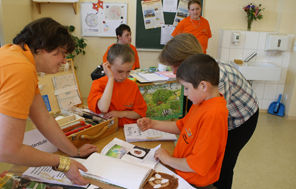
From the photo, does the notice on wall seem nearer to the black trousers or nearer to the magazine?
the black trousers

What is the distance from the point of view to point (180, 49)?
126 cm

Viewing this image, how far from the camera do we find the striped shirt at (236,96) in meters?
1.26

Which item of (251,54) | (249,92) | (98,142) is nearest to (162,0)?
(251,54)

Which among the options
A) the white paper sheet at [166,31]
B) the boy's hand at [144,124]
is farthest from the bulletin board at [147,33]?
the boy's hand at [144,124]

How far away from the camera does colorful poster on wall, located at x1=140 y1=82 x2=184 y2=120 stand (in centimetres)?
290

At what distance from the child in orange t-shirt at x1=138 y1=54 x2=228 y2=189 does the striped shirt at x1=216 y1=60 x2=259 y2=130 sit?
28 centimetres

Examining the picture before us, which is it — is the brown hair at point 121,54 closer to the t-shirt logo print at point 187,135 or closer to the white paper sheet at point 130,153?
the white paper sheet at point 130,153

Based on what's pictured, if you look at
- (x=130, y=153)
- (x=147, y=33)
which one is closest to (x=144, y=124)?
(x=130, y=153)

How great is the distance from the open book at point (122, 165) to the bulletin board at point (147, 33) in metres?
3.32

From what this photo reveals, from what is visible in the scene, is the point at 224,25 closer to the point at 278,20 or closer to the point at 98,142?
the point at 278,20

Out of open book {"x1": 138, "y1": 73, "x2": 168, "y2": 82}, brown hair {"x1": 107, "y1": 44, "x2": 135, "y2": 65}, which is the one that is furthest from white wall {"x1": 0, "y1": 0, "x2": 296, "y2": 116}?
brown hair {"x1": 107, "y1": 44, "x2": 135, "y2": 65}

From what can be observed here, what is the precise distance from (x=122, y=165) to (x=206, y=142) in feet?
1.19

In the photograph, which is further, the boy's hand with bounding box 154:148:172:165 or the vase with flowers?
the vase with flowers

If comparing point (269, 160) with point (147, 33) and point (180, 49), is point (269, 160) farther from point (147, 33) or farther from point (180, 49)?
point (147, 33)
